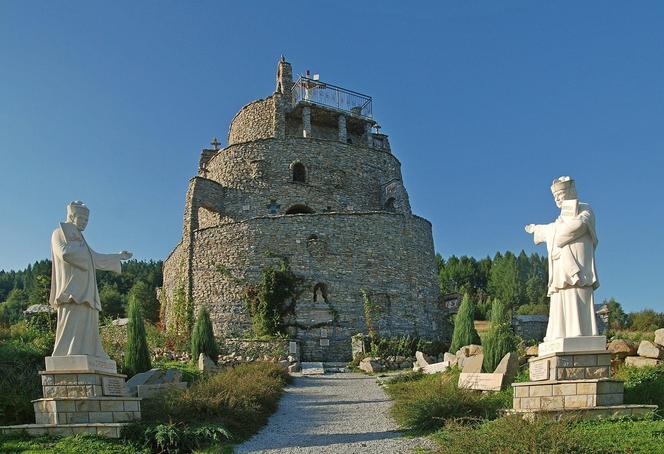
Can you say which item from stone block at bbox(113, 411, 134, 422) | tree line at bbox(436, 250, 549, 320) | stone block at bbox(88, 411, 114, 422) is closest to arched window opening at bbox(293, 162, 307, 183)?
stone block at bbox(113, 411, 134, 422)

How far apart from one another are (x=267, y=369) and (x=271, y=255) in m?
8.54

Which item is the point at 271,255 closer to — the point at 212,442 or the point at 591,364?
the point at 212,442

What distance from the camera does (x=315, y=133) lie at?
34219 millimetres

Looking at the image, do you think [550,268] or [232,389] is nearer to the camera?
[550,268]

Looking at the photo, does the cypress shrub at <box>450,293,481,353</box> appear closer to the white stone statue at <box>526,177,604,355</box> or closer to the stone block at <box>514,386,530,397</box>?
the stone block at <box>514,386,530,397</box>

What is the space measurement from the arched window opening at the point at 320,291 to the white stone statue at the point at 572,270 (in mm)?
16145

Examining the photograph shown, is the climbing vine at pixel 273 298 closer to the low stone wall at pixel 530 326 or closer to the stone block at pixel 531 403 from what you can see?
the low stone wall at pixel 530 326

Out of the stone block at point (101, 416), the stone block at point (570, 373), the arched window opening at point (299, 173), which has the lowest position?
the stone block at point (101, 416)

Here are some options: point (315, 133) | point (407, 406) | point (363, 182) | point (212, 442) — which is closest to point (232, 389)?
point (212, 442)

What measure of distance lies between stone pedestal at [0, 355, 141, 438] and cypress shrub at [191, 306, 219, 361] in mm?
10529

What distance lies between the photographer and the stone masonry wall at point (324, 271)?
2392 centimetres

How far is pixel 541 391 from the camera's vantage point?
838cm

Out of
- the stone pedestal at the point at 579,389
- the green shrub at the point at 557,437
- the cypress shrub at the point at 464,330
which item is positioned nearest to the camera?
the green shrub at the point at 557,437

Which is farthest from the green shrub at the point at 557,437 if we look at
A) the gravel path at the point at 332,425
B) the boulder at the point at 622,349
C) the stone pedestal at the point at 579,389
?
the boulder at the point at 622,349
